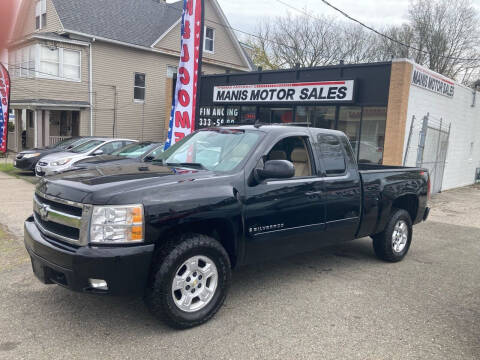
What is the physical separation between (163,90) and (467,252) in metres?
19.8

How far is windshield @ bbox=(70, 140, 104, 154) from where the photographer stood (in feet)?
42.0

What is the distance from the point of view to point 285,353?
3.52 meters

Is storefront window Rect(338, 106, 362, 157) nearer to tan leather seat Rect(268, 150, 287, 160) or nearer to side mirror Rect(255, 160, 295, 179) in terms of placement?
tan leather seat Rect(268, 150, 287, 160)

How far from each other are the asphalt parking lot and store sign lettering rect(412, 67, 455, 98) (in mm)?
7937

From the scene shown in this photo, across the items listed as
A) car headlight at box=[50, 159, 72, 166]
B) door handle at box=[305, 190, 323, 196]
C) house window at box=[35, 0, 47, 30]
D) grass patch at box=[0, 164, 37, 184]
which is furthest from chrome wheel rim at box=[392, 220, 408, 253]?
grass patch at box=[0, 164, 37, 184]

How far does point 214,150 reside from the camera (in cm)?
481

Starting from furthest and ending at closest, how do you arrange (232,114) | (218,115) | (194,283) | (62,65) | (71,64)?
Answer: (71,64) < (62,65) < (218,115) < (232,114) < (194,283)

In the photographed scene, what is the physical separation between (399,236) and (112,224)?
4.46m

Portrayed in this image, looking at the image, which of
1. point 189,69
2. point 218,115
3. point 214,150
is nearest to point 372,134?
point 189,69

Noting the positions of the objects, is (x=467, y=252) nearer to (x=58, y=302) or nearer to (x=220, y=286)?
(x=220, y=286)

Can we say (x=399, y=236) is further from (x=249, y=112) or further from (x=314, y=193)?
(x=249, y=112)

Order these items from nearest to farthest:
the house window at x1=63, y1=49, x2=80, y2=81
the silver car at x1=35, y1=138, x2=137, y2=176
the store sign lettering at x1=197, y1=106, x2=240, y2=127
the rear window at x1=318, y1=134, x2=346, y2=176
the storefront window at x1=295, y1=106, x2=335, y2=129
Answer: the rear window at x1=318, y1=134, x2=346, y2=176
the silver car at x1=35, y1=138, x2=137, y2=176
the storefront window at x1=295, y1=106, x2=335, y2=129
the store sign lettering at x1=197, y1=106, x2=240, y2=127
the house window at x1=63, y1=49, x2=80, y2=81

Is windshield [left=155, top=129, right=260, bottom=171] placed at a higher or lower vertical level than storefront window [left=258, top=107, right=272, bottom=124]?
lower

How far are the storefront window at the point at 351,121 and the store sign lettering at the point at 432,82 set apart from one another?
183cm
